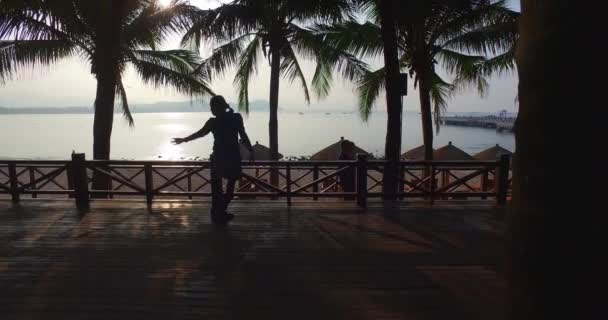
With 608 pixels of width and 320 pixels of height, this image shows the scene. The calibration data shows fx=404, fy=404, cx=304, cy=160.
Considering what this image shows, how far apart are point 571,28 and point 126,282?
4055mm

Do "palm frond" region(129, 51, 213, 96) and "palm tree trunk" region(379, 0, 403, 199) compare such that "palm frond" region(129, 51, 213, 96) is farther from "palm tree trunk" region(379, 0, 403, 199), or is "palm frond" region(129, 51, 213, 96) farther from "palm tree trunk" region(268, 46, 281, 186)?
"palm tree trunk" region(379, 0, 403, 199)

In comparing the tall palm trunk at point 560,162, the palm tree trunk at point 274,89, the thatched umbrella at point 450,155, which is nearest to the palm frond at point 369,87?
the palm tree trunk at point 274,89

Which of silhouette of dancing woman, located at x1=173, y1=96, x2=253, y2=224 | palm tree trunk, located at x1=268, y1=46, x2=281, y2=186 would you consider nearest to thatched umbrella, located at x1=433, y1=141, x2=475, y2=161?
palm tree trunk, located at x1=268, y1=46, x2=281, y2=186

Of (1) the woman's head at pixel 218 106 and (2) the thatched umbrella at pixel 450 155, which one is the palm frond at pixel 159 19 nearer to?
(1) the woman's head at pixel 218 106

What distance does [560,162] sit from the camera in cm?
131

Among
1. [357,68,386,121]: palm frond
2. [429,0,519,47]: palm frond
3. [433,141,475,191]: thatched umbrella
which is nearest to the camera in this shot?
[429,0,519,47]: palm frond

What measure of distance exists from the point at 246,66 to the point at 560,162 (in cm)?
1474

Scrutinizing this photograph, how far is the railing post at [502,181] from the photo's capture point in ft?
23.2

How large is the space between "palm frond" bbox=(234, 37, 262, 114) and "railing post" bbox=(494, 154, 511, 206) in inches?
403

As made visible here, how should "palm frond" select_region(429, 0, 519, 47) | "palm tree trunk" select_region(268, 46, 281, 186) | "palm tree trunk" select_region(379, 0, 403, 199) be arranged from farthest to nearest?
"palm tree trunk" select_region(268, 46, 281, 186)
"palm frond" select_region(429, 0, 519, 47)
"palm tree trunk" select_region(379, 0, 403, 199)

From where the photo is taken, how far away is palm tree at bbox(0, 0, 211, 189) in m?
9.74

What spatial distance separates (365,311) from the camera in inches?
132

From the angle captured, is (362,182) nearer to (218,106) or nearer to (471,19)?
(218,106)

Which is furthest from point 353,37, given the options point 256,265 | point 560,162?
point 560,162
